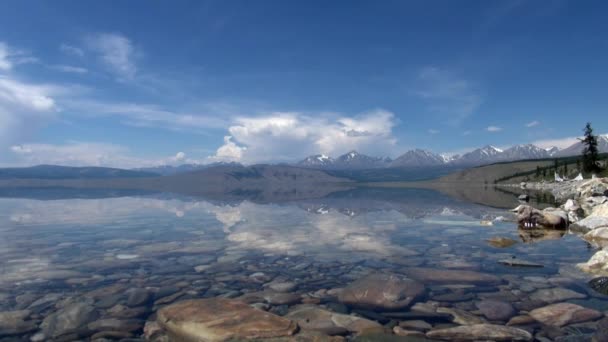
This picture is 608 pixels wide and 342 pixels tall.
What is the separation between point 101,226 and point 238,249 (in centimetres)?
1792

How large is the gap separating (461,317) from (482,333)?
3.94 feet

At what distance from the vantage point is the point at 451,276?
13344 millimetres

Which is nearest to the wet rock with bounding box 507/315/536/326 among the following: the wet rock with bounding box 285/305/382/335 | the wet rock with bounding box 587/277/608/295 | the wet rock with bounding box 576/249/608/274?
the wet rock with bounding box 285/305/382/335

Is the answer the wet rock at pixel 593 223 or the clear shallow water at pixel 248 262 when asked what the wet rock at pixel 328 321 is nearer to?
the clear shallow water at pixel 248 262

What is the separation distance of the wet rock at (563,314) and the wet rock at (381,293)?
3170 mm

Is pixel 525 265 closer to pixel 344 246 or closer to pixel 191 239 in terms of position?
pixel 344 246

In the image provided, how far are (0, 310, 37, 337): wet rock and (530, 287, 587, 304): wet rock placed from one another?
13911 millimetres

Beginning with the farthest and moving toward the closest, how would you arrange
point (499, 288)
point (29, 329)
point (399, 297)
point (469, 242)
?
point (469, 242)
point (499, 288)
point (399, 297)
point (29, 329)

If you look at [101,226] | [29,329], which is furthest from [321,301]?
[101,226]

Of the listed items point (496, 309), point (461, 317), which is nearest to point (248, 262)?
point (461, 317)

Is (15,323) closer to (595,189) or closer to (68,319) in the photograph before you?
(68,319)

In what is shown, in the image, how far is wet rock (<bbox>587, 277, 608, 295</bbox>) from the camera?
36.7 ft

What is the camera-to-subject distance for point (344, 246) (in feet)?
67.3

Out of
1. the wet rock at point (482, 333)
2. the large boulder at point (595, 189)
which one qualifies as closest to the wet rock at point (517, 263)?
the wet rock at point (482, 333)
